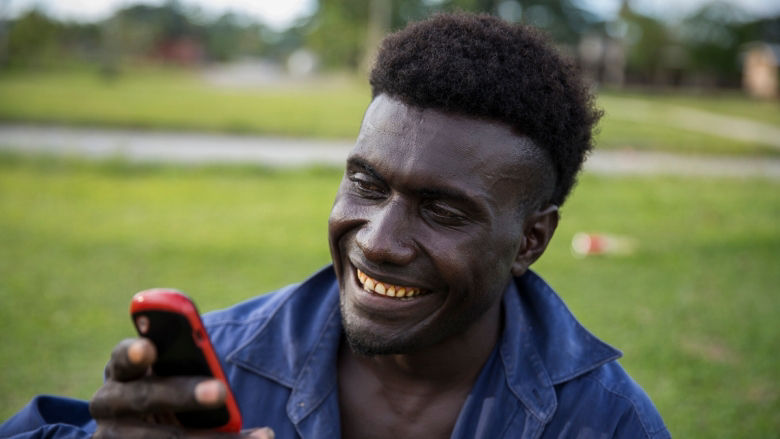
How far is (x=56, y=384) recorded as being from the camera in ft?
15.5

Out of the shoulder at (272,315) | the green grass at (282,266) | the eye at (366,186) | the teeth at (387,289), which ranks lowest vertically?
the green grass at (282,266)

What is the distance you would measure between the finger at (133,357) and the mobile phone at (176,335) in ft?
0.11

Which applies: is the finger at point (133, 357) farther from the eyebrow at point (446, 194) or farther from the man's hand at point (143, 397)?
the eyebrow at point (446, 194)

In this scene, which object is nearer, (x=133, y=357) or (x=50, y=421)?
(x=133, y=357)

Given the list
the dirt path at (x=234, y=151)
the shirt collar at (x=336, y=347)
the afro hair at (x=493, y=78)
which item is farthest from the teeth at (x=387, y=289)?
the dirt path at (x=234, y=151)

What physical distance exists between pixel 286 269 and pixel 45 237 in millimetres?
2769

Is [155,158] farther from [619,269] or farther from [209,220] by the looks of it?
[619,269]

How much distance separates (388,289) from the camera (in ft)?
6.92

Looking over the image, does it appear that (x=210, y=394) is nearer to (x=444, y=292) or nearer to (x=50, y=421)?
(x=444, y=292)

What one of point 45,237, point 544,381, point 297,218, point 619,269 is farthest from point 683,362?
point 45,237


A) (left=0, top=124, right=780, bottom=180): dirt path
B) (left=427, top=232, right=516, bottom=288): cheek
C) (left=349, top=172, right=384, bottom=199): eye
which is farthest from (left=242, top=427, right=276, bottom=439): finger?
(left=0, top=124, right=780, bottom=180): dirt path

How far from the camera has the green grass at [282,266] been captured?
499 cm

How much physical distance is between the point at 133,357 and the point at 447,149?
1.05 m

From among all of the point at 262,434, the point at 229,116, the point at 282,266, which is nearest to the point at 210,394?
the point at 262,434
